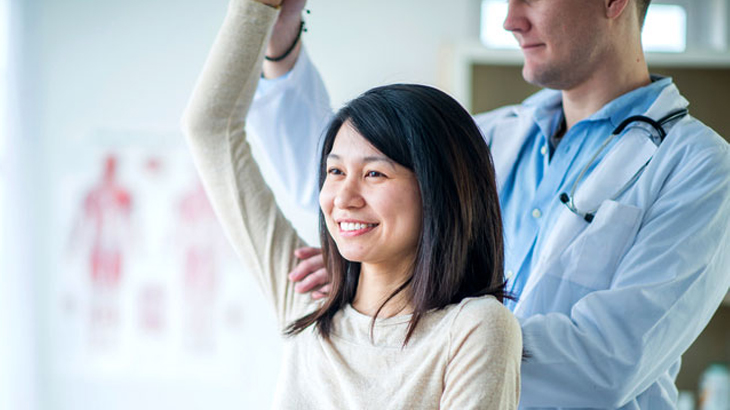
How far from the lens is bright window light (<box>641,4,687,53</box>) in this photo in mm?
3260

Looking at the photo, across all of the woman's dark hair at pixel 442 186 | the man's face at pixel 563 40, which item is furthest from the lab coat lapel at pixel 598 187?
the woman's dark hair at pixel 442 186

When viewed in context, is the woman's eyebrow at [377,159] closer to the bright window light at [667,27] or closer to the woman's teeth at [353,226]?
the woman's teeth at [353,226]

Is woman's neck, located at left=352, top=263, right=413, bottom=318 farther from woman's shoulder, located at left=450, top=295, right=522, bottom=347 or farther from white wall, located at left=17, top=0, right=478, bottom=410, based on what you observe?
white wall, located at left=17, top=0, right=478, bottom=410

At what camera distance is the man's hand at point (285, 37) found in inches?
53.4

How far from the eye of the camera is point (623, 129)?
1.36m

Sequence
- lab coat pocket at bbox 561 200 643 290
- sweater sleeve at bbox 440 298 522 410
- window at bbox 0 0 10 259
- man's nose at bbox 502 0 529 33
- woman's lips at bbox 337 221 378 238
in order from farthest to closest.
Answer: window at bbox 0 0 10 259 → man's nose at bbox 502 0 529 33 → lab coat pocket at bbox 561 200 643 290 → woman's lips at bbox 337 221 378 238 → sweater sleeve at bbox 440 298 522 410

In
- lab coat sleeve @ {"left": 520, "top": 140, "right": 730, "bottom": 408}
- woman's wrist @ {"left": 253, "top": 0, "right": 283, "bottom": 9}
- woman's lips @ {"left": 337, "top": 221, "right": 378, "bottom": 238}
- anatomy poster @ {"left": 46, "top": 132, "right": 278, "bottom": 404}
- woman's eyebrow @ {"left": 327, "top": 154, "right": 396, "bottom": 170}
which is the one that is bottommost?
anatomy poster @ {"left": 46, "top": 132, "right": 278, "bottom": 404}

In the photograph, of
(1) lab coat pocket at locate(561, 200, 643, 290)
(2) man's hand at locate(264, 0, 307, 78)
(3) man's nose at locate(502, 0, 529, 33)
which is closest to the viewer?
(1) lab coat pocket at locate(561, 200, 643, 290)

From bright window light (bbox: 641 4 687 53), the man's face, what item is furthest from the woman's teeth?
bright window light (bbox: 641 4 687 53)

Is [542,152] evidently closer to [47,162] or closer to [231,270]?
[231,270]

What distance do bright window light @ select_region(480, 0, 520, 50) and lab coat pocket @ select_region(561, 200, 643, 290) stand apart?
210 centimetres

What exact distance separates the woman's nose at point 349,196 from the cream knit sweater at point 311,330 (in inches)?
6.1

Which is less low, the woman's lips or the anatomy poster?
the woman's lips

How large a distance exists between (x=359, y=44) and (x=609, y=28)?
1765 millimetres
